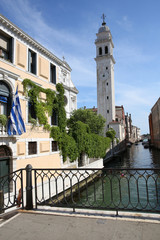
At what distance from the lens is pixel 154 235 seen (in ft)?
10.4

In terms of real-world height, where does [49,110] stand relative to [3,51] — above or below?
below

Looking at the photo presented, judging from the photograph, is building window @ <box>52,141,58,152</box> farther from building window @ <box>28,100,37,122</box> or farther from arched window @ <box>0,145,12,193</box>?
arched window @ <box>0,145,12,193</box>

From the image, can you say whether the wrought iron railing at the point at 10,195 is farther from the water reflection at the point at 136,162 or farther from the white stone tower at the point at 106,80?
the white stone tower at the point at 106,80

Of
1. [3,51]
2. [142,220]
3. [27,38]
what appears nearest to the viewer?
[142,220]

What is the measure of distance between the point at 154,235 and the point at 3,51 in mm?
12890

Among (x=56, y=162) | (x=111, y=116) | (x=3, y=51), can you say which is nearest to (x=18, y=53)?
(x=3, y=51)

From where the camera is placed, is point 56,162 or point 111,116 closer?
point 56,162

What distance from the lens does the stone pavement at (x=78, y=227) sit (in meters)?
3.24

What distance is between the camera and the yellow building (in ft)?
35.3

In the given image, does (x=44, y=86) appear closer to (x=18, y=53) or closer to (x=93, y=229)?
(x=18, y=53)

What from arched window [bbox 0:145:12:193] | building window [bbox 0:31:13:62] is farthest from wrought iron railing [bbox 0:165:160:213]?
building window [bbox 0:31:13:62]

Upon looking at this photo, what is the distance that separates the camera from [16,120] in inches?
432

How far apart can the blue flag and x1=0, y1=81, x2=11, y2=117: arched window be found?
56cm

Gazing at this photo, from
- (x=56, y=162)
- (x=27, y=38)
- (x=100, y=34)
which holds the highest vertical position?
(x=100, y=34)
